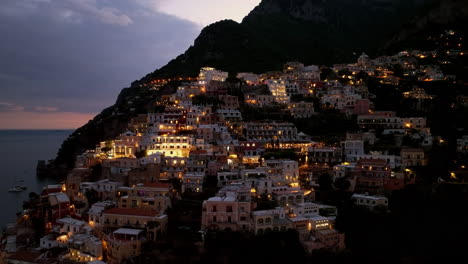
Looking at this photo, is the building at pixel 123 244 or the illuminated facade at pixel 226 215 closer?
the building at pixel 123 244

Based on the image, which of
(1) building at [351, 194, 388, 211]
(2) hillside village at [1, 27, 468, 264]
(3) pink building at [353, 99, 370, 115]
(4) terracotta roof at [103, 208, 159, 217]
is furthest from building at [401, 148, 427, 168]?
(4) terracotta roof at [103, 208, 159, 217]

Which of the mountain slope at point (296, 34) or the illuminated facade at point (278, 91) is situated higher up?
the mountain slope at point (296, 34)

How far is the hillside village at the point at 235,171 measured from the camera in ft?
106

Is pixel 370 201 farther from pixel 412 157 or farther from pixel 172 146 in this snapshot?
pixel 172 146

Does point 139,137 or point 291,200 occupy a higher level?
point 139,137

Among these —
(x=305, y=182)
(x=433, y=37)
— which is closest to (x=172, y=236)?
(x=305, y=182)

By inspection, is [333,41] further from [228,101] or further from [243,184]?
[243,184]

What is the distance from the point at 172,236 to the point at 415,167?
99.8 feet

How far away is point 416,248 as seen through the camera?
116 ft

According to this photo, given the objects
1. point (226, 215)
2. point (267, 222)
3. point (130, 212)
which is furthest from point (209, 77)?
point (267, 222)

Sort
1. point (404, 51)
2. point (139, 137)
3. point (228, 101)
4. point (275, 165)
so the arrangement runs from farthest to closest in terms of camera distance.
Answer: point (404, 51)
point (228, 101)
point (139, 137)
point (275, 165)

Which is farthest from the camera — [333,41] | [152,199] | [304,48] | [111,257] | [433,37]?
[333,41]

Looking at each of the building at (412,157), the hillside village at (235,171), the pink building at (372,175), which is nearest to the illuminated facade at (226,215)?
the hillside village at (235,171)

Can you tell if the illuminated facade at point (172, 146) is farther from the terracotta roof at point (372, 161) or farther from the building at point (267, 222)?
the terracotta roof at point (372, 161)
